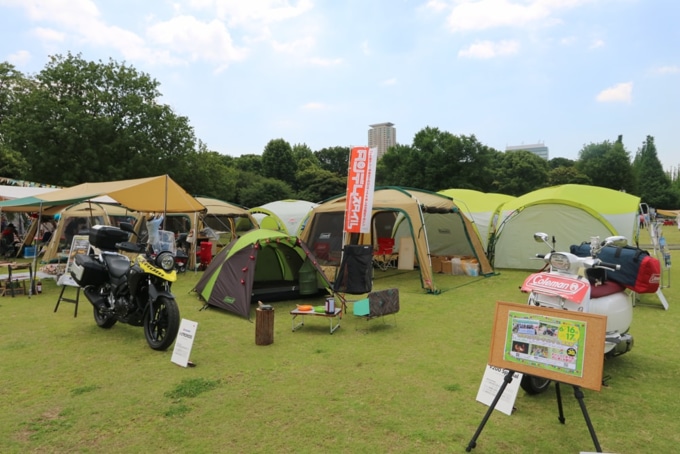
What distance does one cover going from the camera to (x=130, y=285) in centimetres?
503

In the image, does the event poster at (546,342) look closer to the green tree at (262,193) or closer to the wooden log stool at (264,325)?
the wooden log stool at (264,325)

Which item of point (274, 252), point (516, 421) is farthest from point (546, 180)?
point (516, 421)

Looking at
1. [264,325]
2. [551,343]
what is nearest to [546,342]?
[551,343]

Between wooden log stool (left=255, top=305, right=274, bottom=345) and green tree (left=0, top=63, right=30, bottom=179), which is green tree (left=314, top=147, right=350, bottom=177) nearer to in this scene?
green tree (left=0, top=63, right=30, bottom=179)

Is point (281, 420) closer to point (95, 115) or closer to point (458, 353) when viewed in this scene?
point (458, 353)

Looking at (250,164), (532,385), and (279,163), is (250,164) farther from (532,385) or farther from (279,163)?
(532,385)

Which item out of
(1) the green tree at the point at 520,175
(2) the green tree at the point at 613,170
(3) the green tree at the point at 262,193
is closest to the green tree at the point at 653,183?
(2) the green tree at the point at 613,170

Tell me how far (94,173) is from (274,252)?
1798 centimetres

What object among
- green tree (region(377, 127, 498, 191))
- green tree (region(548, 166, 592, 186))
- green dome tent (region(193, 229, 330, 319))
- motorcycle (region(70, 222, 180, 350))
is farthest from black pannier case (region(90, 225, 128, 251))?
green tree (region(548, 166, 592, 186))

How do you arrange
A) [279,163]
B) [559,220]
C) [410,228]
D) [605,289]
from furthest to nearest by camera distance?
[279,163]
[559,220]
[410,228]
[605,289]

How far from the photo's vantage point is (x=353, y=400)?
353cm

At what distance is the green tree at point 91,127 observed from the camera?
21000 mm

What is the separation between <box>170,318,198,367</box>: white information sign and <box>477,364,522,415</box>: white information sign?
8.93 feet

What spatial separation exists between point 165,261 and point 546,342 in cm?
398
